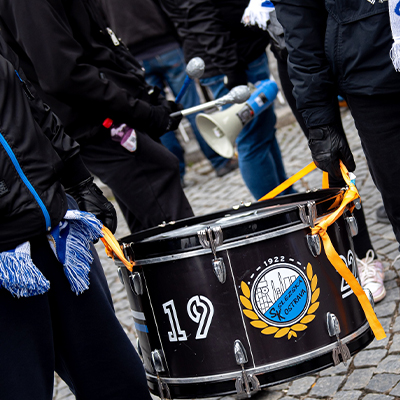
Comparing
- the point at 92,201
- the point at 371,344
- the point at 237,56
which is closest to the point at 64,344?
the point at 92,201

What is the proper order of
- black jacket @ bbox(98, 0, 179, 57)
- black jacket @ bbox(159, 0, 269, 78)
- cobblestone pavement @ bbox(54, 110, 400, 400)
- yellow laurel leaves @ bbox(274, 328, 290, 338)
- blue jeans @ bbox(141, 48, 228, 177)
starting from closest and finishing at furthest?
yellow laurel leaves @ bbox(274, 328, 290, 338) < cobblestone pavement @ bbox(54, 110, 400, 400) < black jacket @ bbox(159, 0, 269, 78) < black jacket @ bbox(98, 0, 179, 57) < blue jeans @ bbox(141, 48, 228, 177)

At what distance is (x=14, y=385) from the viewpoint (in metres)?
1.69

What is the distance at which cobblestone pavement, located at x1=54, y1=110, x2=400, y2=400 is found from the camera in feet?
7.63

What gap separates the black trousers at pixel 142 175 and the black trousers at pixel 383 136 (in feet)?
3.39

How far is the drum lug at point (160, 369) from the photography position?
6.68 feet

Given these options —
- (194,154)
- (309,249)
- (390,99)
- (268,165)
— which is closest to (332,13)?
(390,99)

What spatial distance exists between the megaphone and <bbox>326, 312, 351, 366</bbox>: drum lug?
1547mm

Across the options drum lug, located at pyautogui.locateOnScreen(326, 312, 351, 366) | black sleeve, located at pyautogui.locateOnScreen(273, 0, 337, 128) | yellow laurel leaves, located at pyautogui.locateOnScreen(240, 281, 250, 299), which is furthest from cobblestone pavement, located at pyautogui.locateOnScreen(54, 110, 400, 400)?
black sleeve, located at pyautogui.locateOnScreen(273, 0, 337, 128)

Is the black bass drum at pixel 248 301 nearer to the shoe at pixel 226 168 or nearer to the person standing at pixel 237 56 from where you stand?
the person standing at pixel 237 56

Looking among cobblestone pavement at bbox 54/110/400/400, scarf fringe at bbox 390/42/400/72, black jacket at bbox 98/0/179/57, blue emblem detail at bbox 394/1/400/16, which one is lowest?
cobblestone pavement at bbox 54/110/400/400

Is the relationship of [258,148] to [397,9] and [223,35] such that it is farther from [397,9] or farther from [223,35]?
[397,9]

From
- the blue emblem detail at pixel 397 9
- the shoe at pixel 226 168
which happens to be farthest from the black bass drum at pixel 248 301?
the shoe at pixel 226 168

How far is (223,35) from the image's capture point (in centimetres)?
354

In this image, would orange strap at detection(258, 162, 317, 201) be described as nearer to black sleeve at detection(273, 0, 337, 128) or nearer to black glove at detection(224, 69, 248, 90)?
black sleeve at detection(273, 0, 337, 128)
